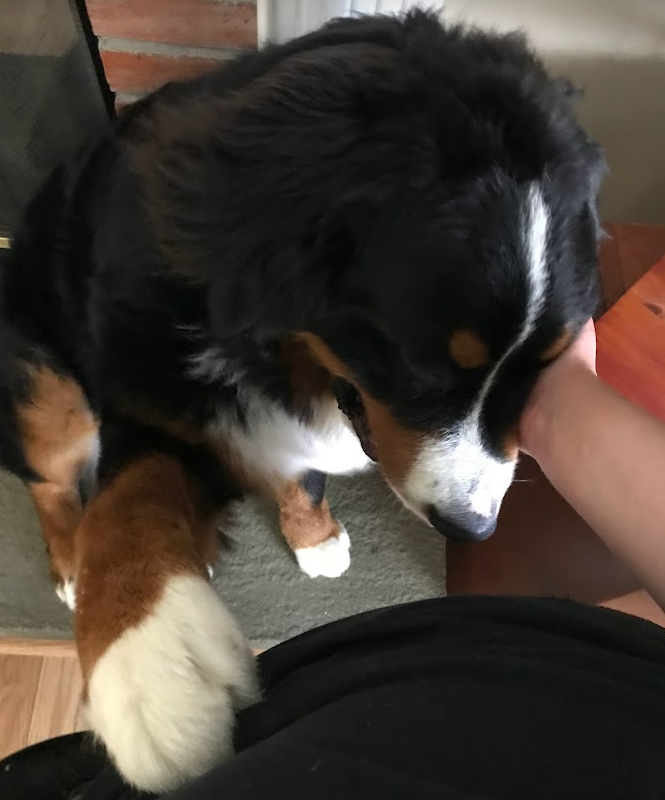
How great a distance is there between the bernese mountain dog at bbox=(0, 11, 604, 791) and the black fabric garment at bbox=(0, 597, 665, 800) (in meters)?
0.21

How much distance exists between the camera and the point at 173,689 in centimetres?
86

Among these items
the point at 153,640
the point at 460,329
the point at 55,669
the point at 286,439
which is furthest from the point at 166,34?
the point at 55,669

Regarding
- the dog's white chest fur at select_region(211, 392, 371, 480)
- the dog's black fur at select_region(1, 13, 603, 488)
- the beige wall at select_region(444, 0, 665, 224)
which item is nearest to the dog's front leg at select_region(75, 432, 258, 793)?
the dog's white chest fur at select_region(211, 392, 371, 480)

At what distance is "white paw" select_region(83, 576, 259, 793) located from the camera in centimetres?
79

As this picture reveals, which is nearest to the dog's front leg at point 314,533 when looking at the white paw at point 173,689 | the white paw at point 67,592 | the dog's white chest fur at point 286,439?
the dog's white chest fur at point 286,439

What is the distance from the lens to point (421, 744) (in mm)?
578

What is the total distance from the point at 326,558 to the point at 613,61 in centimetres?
114

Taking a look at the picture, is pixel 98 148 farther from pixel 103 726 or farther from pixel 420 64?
pixel 103 726

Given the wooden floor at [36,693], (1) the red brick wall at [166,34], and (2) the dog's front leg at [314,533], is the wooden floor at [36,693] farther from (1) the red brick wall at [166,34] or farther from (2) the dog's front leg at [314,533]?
(1) the red brick wall at [166,34]

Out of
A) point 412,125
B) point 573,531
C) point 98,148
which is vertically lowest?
point 573,531

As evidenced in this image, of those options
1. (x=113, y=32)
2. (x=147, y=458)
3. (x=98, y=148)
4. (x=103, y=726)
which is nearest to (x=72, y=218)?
(x=98, y=148)

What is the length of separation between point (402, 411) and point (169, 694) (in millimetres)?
404

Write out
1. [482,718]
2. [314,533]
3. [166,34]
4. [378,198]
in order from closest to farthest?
[482,718]
[378,198]
[166,34]
[314,533]

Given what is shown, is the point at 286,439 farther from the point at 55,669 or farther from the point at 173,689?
the point at 55,669
